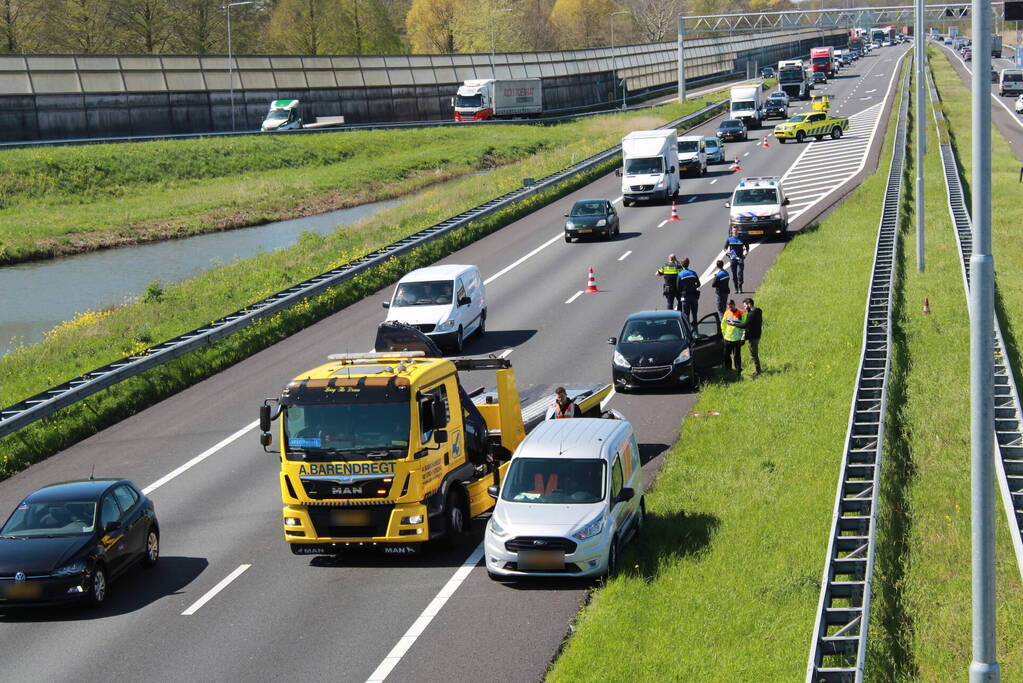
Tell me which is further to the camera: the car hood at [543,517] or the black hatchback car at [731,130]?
the black hatchback car at [731,130]

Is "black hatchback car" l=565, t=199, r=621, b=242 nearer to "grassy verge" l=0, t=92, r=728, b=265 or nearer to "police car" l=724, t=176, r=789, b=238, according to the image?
"police car" l=724, t=176, r=789, b=238

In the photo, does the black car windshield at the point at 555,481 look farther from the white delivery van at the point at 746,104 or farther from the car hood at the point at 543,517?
the white delivery van at the point at 746,104

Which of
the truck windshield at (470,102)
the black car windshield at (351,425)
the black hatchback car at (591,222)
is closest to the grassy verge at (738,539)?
the black car windshield at (351,425)

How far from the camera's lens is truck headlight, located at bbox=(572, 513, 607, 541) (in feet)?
53.9

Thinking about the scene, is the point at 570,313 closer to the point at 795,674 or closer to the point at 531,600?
the point at 531,600

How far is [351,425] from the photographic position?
57.9 feet

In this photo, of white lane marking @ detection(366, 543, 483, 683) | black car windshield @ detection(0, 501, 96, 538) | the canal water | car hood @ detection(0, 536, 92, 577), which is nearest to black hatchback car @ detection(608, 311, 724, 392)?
white lane marking @ detection(366, 543, 483, 683)

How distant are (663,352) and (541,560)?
461 inches

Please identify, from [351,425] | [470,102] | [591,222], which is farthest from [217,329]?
[470,102]

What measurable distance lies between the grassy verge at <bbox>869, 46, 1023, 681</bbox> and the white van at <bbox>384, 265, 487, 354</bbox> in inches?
421

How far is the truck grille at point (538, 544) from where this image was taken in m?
16.4

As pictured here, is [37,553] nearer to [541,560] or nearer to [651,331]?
[541,560]

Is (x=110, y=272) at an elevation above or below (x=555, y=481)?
below

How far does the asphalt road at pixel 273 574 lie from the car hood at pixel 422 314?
1337mm
